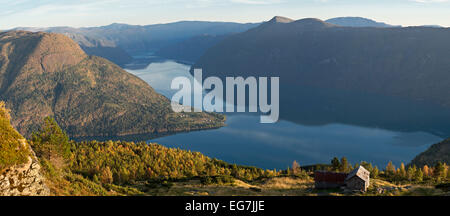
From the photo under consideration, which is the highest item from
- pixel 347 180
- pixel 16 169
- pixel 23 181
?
pixel 16 169

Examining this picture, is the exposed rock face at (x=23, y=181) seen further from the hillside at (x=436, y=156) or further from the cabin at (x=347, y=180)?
the hillside at (x=436, y=156)

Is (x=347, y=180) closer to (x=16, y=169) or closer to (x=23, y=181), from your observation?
(x=23, y=181)

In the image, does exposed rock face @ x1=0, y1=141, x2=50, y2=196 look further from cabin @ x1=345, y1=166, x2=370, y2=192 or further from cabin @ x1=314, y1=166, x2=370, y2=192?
cabin @ x1=345, y1=166, x2=370, y2=192

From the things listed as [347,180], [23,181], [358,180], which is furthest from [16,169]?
[358,180]

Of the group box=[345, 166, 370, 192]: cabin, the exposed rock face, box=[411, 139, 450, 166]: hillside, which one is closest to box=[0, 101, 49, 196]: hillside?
the exposed rock face

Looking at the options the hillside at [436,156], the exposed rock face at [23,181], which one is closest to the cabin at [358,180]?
the exposed rock face at [23,181]

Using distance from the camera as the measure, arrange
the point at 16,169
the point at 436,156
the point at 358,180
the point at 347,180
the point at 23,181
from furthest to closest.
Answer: the point at 436,156 < the point at 347,180 < the point at 358,180 < the point at 23,181 < the point at 16,169
